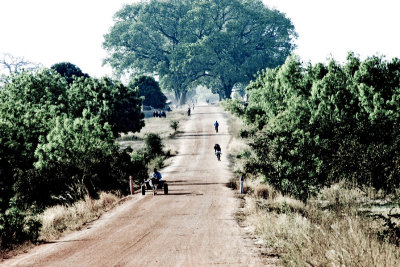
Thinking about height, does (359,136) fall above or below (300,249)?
above

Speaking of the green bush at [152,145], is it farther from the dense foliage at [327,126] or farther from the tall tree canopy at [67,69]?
the tall tree canopy at [67,69]

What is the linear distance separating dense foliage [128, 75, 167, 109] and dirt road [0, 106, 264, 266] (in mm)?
51696

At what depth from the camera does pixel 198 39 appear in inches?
3076

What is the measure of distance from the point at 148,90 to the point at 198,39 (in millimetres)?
15685

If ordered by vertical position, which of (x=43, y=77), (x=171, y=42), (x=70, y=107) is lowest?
(x=70, y=107)

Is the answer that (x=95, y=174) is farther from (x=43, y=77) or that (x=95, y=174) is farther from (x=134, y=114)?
(x=134, y=114)

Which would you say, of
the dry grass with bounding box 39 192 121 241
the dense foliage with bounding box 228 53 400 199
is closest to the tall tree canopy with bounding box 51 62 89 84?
the dense foliage with bounding box 228 53 400 199

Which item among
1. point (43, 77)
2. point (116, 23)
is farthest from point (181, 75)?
point (43, 77)

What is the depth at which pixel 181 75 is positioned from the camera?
8188cm

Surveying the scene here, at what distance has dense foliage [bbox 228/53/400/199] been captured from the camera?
61.6 feet

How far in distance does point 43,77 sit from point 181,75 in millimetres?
48019

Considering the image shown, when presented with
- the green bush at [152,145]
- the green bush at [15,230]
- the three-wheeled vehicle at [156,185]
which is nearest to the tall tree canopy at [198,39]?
the green bush at [152,145]

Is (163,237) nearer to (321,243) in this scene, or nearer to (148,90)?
(321,243)

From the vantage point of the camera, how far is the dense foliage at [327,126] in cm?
1877
